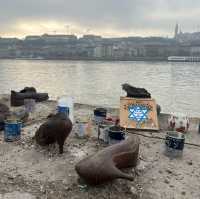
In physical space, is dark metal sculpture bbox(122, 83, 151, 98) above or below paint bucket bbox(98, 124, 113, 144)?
above

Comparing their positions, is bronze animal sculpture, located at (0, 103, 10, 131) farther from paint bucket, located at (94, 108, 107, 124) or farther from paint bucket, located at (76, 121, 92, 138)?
paint bucket, located at (94, 108, 107, 124)

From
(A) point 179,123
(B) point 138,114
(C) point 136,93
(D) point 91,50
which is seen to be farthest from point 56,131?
(D) point 91,50

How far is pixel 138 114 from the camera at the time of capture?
7281 mm

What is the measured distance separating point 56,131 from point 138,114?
2327 mm

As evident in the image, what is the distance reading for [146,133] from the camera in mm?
6977

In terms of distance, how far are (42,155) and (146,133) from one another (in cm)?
241

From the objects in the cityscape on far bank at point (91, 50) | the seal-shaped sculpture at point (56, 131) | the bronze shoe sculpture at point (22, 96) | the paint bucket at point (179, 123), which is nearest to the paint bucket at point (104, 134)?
the seal-shaped sculpture at point (56, 131)

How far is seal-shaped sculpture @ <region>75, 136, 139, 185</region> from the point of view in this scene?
438cm

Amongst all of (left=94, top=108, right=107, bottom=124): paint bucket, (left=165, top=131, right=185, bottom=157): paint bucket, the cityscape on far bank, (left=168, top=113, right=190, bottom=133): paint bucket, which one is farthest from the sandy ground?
the cityscape on far bank

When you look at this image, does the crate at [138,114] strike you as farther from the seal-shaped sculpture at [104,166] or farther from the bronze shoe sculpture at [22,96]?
the bronze shoe sculpture at [22,96]

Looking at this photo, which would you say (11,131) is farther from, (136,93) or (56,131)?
(136,93)

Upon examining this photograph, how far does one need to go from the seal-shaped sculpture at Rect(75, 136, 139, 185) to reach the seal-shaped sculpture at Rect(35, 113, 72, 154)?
39.0 inches

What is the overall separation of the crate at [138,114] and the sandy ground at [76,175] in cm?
74

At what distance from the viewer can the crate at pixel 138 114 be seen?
282 inches
